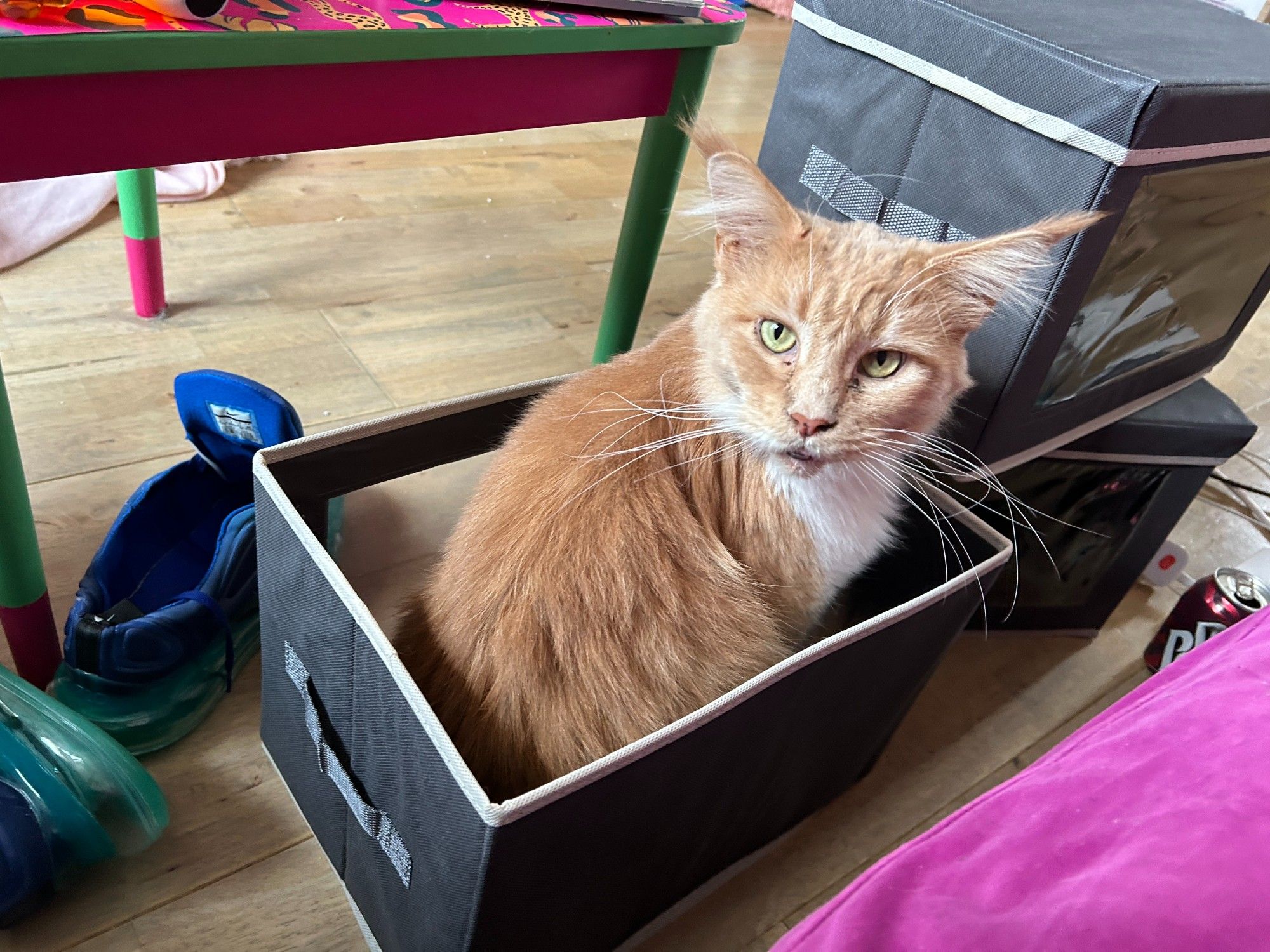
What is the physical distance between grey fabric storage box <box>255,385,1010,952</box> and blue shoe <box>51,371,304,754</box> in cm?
11

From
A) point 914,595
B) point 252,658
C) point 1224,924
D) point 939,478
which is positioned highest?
point 1224,924

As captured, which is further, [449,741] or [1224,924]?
[449,741]

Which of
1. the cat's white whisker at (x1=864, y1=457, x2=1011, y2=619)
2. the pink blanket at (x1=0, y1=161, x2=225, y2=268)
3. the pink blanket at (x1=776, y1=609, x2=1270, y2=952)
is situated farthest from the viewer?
the pink blanket at (x1=0, y1=161, x2=225, y2=268)

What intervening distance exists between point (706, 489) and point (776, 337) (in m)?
0.15

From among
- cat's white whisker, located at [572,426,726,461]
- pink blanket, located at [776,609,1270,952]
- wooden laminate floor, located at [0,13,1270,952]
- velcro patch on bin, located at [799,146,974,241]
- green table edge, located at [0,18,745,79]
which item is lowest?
wooden laminate floor, located at [0,13,1270,952]

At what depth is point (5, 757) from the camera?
31.5 inches

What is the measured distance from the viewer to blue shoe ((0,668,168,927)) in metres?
0.79

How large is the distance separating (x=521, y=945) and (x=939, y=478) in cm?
68

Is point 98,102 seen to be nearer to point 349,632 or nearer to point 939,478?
point 349,632

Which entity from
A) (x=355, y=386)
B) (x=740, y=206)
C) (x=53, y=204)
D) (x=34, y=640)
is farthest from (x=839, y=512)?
(x=53, y=204)

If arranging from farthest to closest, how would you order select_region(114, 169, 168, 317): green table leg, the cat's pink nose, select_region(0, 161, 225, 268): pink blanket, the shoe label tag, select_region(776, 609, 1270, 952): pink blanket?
select_region(0, 161, 225, 268): pink blanket → select_region(114, 169, 168, 317): green table leg → the shoe label tag → the cat's pink nose → select_region(776, 609, 1270, 952): pink blanket

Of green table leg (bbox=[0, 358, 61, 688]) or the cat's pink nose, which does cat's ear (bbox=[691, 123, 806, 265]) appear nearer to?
the cat's pink nose

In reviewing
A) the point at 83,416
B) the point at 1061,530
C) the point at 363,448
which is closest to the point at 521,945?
the point at 363,448

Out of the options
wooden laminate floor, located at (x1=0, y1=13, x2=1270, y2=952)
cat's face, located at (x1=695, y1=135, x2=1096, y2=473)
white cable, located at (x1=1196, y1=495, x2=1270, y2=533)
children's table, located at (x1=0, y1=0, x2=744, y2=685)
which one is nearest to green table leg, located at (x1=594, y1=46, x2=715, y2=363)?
children's table, located at (x1=0, y1=0, x2=744, y2=685)
